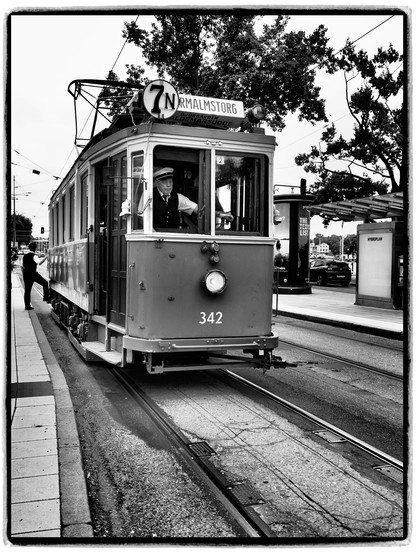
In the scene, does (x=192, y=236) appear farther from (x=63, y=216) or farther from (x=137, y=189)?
(x=63, y=216)

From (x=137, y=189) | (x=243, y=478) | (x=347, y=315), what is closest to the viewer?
(x=243, y=478)

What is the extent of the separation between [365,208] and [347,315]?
379 cm

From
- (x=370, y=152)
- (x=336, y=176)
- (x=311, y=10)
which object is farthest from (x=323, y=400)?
(x=336, y=176)

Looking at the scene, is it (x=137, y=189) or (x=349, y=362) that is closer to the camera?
(x=137, y=189)

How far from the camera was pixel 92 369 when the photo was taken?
26.8 feet

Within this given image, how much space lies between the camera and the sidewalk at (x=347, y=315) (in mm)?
12492

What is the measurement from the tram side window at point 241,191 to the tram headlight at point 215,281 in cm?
56

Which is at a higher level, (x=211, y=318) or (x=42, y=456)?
(x=211, y=318)

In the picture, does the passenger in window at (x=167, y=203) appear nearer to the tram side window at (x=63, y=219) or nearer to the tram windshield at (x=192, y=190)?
the tram windshield at (x=192, y=190)

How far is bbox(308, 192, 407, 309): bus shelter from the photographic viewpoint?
52.7 feet

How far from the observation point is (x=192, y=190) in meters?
6.35

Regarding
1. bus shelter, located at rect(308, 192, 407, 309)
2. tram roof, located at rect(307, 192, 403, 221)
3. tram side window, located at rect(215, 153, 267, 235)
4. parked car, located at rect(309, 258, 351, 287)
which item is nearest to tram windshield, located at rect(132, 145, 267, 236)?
tram side window, located at rect(215, 153, 267, 235)

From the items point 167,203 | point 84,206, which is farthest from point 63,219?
point 167,203

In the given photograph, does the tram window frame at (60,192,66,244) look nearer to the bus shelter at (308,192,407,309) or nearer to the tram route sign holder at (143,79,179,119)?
the tram route sign holder at (143,79,179,119)
